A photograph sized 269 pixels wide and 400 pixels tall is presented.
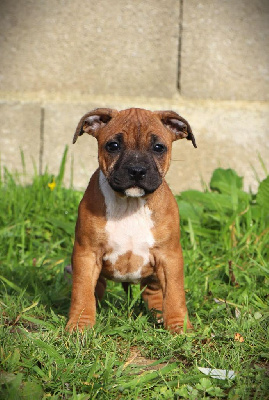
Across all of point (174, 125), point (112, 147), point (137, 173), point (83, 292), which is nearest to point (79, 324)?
point (83, 292)

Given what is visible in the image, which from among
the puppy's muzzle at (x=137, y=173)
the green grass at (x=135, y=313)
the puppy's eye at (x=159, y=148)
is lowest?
the green grass at (x=135, y=313)

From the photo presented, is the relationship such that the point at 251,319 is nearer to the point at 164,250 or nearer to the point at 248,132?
the point at 164,250

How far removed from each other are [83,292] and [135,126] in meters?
1.03

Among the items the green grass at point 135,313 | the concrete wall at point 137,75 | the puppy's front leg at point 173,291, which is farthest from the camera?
the concrete wall at point 137,75

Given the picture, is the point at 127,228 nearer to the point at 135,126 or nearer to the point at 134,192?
the point at 134,192

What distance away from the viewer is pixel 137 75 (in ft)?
21.5

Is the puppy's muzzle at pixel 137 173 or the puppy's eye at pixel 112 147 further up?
the puppy's eye at pixel 112 147

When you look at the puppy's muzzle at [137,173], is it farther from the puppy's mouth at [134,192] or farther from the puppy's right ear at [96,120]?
the puppy's right ear at [96,120]

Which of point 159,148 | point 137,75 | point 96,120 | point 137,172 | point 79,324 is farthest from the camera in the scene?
point 137,75

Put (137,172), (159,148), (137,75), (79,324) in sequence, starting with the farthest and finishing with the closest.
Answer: (137,75)
(159,148)
(79,324)
(137,172)

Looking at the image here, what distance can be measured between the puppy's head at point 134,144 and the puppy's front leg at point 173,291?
1.70 feet

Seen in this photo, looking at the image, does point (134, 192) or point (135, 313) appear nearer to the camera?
point (134, 192)

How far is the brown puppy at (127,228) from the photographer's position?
372cm

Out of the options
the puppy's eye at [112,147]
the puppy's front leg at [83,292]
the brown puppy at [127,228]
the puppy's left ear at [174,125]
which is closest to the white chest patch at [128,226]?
the brown puppy at [127,228]
